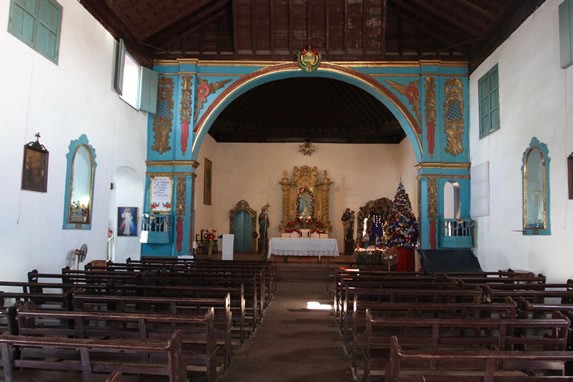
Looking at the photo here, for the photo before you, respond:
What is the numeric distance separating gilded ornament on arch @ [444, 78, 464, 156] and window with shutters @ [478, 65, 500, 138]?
0.86m

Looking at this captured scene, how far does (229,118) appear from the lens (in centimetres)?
1883

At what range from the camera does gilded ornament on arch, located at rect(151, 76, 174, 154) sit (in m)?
12.7

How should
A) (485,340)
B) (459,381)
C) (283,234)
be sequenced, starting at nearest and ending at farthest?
(459,381)
(485,340)
(283,234)

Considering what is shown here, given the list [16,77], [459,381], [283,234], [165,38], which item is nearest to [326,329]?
[459,381]

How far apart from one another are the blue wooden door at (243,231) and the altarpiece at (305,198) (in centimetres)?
140

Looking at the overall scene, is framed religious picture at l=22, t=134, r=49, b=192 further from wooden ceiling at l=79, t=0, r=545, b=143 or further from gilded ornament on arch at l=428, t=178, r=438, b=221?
gilded ornament on arch at l=428, t=178, r=438, b=221

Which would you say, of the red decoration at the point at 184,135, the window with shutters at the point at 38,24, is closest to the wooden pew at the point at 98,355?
the window with shutters at the point at 38,24

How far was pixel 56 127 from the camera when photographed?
8.26 meters

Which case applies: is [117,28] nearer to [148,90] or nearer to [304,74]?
[148,90]

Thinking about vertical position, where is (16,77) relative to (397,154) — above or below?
below

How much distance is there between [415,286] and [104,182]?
733 cm

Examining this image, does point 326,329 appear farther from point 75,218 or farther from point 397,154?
point 397,154

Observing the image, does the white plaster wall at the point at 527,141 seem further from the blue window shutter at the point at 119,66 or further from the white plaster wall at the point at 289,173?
the blue window shutter at the point at 119,66

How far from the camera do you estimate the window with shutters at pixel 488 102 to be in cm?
1048
